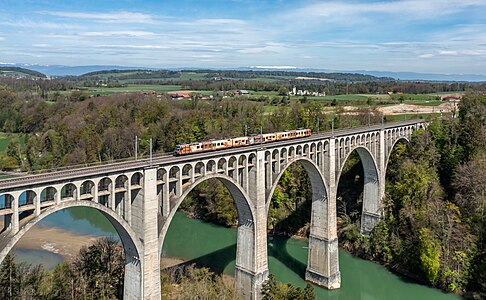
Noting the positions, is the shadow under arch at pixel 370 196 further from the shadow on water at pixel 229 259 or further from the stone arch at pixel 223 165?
the stone arch at pixel 223 165

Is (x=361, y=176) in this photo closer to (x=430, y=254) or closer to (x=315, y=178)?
(x=315, y=178)

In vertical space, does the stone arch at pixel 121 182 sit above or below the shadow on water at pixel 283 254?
above

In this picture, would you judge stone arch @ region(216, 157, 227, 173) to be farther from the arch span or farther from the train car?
the arch span

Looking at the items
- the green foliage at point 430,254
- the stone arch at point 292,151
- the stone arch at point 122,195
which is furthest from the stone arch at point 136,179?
the green foliage at point 430,254

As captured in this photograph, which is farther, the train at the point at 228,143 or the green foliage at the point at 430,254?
the green foliage at the point at 430,254

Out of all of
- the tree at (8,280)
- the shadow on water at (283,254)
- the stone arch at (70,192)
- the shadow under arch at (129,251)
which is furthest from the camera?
the shadow on water at (283,254)

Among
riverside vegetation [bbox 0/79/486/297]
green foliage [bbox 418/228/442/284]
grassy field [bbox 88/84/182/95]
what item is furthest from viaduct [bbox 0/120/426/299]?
grassy field [bbox 88/84/182/95]

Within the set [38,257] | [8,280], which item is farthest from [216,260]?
[8,280]

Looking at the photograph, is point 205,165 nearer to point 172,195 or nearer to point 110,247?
point 172,195
